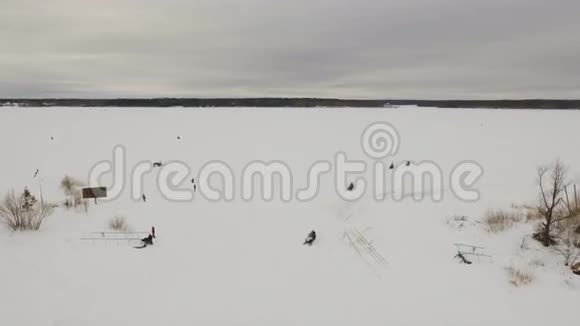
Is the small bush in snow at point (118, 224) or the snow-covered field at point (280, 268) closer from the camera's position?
the snow-covered field at point (280, 268)

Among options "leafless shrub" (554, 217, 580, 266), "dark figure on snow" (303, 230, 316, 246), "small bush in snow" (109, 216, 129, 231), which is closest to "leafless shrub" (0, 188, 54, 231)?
"small bush in snow" (109, 216, 129, 231)

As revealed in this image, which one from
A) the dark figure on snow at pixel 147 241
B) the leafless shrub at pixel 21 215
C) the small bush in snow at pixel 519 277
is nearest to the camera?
the small bush in snow at pixel 519 277

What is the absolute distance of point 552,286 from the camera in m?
7.98

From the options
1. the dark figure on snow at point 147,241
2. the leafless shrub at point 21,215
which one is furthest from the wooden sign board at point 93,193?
the dark figure on snow at point 147,241

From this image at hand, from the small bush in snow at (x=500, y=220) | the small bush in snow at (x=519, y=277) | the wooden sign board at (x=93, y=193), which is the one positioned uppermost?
the wooden sign board at (x=93, y=193)

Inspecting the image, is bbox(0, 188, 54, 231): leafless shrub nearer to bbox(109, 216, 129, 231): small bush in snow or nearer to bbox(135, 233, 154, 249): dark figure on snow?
bbox(109, 216, 129, 231): small bush in snow

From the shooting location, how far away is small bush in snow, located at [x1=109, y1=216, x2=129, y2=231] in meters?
11.1

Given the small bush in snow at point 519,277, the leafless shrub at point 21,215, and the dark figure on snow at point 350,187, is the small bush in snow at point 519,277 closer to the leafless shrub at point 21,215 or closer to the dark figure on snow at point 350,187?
the dark figure on snow at point 350,187

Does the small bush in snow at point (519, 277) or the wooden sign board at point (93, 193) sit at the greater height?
the wooden sign board at point (93, 193)

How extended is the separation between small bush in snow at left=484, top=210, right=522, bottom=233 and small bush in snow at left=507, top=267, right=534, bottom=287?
1973 mm

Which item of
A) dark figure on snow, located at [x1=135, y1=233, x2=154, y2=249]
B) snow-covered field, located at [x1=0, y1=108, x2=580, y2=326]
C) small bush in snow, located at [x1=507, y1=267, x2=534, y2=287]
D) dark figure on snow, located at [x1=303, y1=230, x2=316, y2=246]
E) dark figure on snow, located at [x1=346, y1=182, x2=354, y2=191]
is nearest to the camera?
snow-covered field, located at [x1=0, y1=108, x2=580, y2=326]

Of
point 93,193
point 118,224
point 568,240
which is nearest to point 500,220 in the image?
point 568,240

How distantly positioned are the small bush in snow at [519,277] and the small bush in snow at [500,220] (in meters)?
1.97

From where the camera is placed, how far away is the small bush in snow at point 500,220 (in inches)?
408
